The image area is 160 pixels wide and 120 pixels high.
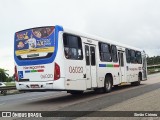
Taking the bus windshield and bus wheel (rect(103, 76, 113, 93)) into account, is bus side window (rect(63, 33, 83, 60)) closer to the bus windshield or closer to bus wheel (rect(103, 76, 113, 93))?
the bus windshield

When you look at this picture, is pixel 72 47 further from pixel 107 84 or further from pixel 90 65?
pixel 107 84

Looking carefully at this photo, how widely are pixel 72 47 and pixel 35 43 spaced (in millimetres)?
1607

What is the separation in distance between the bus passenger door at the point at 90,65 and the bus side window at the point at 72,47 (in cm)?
75

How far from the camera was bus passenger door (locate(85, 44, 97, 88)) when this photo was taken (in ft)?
51.6

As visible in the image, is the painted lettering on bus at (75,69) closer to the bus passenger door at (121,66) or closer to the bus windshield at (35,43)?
the bus windshield at (35,43)

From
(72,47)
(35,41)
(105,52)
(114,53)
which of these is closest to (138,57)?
(114,53)

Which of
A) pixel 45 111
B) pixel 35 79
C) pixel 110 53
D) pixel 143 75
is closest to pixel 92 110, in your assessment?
pixel 45 111

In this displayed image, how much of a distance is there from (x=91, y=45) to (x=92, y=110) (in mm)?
5736

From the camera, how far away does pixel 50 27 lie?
1405cm

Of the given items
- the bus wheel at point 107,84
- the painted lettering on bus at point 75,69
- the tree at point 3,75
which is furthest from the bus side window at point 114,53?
the tree at point 3,75

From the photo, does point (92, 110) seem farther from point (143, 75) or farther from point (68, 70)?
point (143, 75)

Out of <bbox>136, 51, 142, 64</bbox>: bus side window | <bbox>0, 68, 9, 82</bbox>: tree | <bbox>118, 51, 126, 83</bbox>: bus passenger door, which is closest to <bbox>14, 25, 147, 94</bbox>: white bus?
<bbox>118, 51, 126, 83</bbox>: bus passenger door

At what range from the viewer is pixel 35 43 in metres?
14.3

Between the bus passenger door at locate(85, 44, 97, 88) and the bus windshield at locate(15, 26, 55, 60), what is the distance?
245cm
